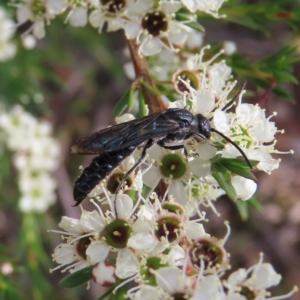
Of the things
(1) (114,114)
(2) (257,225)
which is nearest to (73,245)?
(1) (114,114)

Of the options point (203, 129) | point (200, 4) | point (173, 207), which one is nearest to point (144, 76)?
point (200, 4)

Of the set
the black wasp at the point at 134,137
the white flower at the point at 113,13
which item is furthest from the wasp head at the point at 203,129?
the white flower at the point at 113,13

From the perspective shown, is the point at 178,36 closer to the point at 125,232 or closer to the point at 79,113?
the point at 125,232

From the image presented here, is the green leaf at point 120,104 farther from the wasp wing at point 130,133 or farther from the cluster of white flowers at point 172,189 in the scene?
the wasp wing at point 130,133

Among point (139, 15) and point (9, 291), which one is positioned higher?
point (139, 15)

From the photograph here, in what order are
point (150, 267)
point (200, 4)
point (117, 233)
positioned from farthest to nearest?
point (200, 4) → point (117, 233) → point (150, 267)

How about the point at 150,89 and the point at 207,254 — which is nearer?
the point at 207,254

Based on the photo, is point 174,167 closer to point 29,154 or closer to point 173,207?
point 173,207
